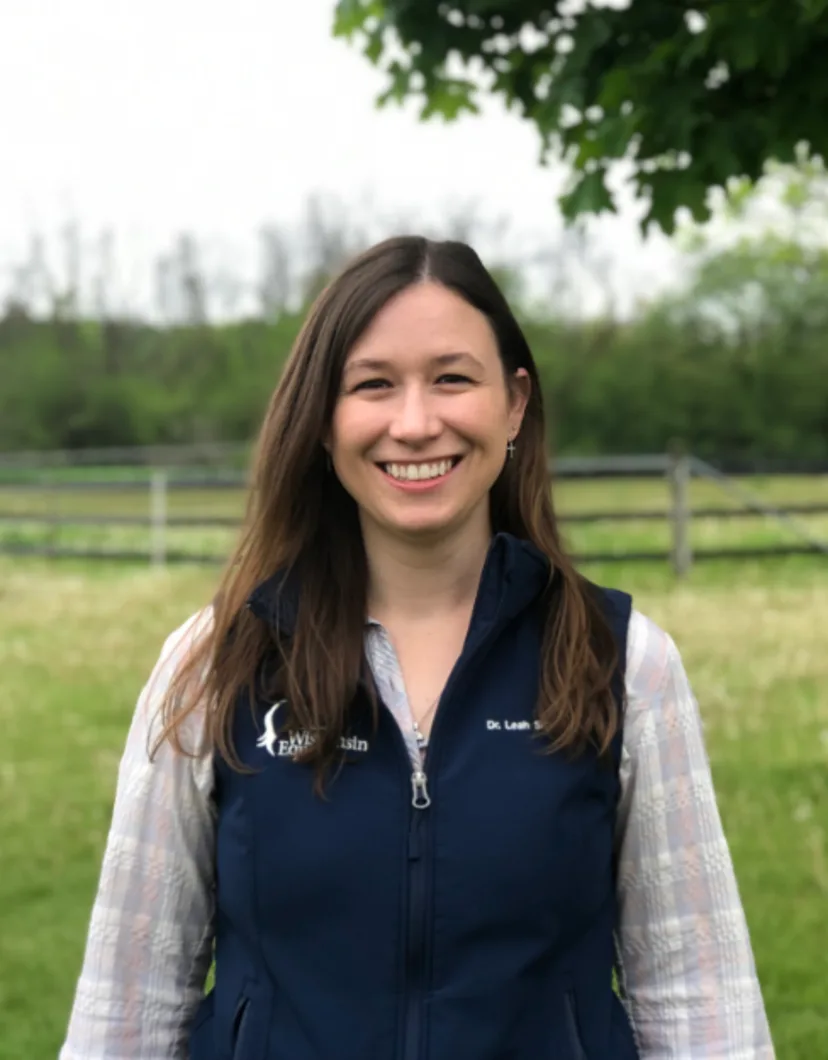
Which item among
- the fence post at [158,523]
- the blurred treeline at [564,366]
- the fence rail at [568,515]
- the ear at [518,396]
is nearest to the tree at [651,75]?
the ear at [518,396]

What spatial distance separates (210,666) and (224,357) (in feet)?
90.5

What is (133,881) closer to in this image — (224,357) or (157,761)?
(157,761)

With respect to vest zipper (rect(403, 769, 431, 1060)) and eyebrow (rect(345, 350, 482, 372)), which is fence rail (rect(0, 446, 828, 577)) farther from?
vest zipper (rect(403, 769, 431, 1060))

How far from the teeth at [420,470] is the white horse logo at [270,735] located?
12.0 inches

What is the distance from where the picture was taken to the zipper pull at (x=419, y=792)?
1463mm

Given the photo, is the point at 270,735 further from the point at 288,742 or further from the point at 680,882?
the point at 680,882

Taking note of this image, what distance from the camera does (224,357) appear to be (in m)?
28.6

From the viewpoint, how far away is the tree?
12.2 ft

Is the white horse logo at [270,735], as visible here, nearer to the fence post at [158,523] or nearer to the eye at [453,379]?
the eye at [453,379]

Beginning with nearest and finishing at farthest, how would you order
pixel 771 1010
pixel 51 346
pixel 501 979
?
pixel 501 979
pixel 771 1010
pixel 51 346

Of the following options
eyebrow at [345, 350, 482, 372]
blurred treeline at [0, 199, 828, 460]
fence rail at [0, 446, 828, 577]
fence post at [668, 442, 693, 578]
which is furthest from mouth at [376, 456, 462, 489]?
blurred treeline at [0, 199, 828, 460]

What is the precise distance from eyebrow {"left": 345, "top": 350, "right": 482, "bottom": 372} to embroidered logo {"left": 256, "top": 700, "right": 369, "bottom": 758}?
0.43 m

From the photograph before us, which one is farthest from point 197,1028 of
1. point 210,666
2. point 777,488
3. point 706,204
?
point 777,488

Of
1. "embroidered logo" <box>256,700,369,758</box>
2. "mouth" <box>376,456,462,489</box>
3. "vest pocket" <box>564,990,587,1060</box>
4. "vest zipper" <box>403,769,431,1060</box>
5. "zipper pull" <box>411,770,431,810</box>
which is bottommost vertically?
"vest pocket" <box>564,990,587,1060</box>
